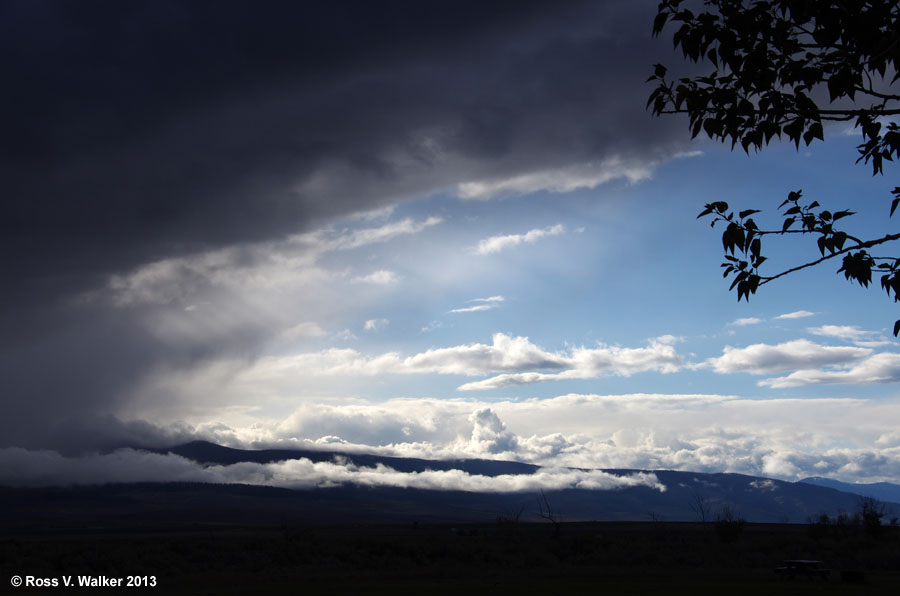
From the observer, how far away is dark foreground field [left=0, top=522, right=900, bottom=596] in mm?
32938

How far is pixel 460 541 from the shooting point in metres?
66.9

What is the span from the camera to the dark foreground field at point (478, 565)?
32938mm

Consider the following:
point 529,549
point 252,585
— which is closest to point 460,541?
point 529,549

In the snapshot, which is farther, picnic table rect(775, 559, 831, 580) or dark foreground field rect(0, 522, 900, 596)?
picnic table rect(775, 559, 831, 580)

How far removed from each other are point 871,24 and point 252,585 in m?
35.9

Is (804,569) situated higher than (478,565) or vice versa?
(804,569)

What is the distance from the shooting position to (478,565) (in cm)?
5231

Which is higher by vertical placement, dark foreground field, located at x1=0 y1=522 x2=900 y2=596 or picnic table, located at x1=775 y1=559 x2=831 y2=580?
picnic table, located at x1=775 y1=559 x2=831 y2=580

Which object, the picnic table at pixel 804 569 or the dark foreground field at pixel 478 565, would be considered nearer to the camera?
the dark foreground field at pixel 478 565

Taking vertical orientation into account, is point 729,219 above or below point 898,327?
above

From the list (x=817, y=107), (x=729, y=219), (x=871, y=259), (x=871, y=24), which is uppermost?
(x=871, y=24)

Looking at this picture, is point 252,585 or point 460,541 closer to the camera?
point 252,585

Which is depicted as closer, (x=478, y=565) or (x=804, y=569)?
(x=804, y=569)

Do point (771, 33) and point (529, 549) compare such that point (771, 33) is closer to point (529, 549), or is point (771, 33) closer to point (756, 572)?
point (756, 572)
